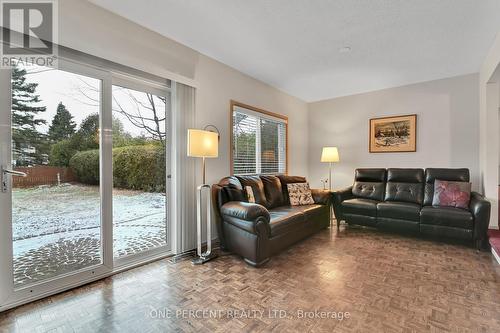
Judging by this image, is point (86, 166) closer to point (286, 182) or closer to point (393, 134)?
point (286, 182)

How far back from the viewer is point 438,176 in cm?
384

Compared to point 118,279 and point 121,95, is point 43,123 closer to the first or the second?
point 121,95

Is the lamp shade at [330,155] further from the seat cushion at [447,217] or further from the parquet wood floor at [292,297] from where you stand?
the parquet wood floor at [292,297]

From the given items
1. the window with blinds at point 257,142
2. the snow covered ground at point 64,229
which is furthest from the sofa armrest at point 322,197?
the snow covered ground at point 64,229

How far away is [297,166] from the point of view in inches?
213

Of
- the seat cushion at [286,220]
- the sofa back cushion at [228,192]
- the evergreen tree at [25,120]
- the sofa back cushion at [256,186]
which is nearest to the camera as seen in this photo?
the evergreen tree at [25,120]

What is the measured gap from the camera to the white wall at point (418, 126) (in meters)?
3.95

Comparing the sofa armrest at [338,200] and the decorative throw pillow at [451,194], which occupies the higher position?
the decorative throw pillow at [451,194]

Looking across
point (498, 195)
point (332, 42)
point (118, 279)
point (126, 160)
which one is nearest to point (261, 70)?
point (332, 42)

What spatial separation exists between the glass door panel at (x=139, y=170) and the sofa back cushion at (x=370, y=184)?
3421 mm

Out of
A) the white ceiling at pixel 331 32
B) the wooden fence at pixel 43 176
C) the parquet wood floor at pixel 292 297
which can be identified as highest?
the white ceiling at pixel 331 32

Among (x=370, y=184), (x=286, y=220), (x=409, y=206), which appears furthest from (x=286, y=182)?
(x=409, y=206)

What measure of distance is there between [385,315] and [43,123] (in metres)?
3.24

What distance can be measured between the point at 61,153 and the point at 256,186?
235 cm
